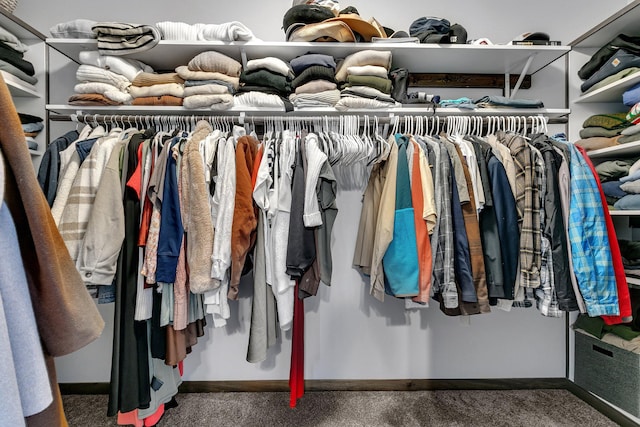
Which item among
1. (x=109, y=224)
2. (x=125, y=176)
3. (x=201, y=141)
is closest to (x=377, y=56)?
(x=201, y=141)

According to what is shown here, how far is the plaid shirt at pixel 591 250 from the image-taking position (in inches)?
49.4

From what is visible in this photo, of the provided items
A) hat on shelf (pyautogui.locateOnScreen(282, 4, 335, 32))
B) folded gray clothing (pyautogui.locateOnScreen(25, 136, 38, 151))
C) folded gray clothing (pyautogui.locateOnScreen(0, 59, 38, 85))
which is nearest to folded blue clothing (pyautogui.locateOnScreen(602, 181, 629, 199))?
hat on shelf (pyautogui.locateOnScreen(282, 4, 335, 32))

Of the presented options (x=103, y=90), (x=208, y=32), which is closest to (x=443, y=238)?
(x=208, y=32)

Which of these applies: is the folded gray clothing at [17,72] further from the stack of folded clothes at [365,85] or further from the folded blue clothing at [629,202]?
the folded blue clothing at [629,202]

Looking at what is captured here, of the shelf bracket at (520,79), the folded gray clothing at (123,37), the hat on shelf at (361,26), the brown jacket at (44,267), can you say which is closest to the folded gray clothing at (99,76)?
the folded gray clothing at (123,37)

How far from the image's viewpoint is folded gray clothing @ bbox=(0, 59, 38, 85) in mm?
1566

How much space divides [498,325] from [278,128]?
1.78m

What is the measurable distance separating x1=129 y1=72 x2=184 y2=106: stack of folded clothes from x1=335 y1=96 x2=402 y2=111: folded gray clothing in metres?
0.80

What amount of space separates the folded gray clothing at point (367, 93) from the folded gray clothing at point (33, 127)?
1.71 meters

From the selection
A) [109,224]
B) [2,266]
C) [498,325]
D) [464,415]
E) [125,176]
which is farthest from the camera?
[498,325]

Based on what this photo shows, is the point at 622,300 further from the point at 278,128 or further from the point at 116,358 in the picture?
the point at 116,358

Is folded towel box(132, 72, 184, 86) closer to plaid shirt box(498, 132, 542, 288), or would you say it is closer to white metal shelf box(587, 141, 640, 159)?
plaid shirt box(498, 132, 542, 288)

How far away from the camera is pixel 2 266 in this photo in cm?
46

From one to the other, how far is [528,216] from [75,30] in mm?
2269
